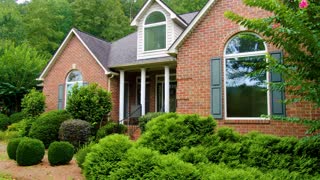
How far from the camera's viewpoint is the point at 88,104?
12906 mm

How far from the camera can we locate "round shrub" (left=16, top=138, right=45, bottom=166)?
8.34 metres

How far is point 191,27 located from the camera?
9.60 metres

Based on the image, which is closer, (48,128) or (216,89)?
(216,89)

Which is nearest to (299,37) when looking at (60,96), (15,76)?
(60,96)

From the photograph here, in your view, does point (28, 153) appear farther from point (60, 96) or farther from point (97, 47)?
point (97, 47)

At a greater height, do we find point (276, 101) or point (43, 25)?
point (43, 25)

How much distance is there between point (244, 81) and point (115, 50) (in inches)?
370

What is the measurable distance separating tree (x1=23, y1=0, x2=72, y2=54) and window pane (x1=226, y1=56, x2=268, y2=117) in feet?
86.7

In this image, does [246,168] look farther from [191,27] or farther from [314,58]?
[191,27]

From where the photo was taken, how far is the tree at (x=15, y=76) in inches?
756

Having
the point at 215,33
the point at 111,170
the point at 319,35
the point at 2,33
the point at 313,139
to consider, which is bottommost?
the point at 111,170

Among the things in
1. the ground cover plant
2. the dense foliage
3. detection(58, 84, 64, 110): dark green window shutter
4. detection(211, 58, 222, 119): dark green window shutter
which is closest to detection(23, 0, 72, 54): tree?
detection(58, 84, 64, 110): dark green window shutter

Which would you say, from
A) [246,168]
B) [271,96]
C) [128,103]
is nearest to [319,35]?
[246,168]

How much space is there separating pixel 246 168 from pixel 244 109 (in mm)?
4051
